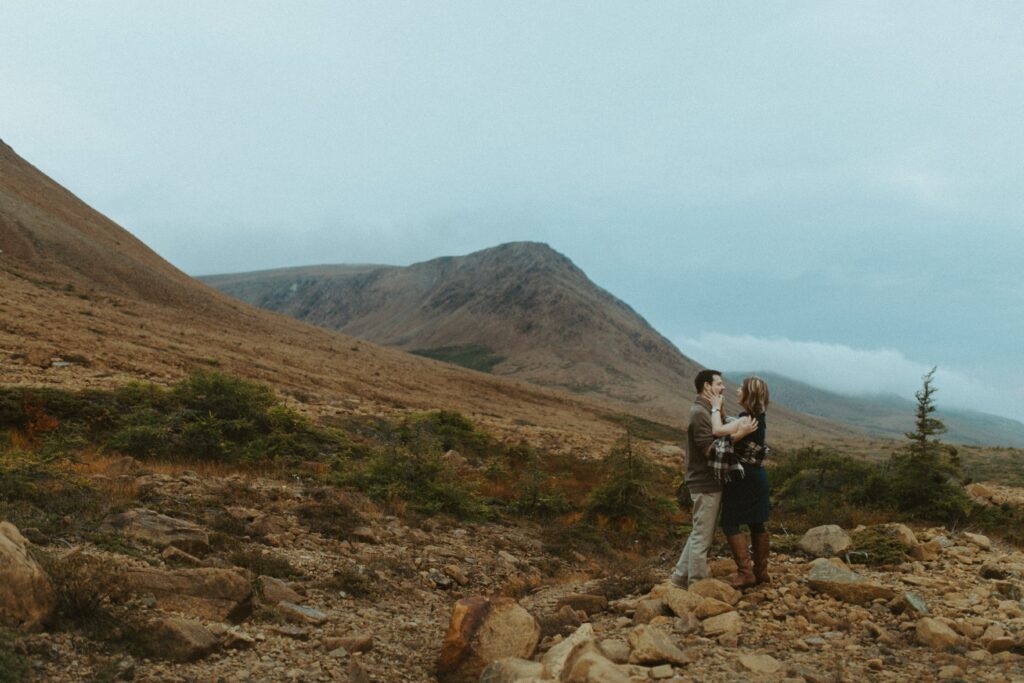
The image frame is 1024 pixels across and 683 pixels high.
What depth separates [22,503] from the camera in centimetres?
754

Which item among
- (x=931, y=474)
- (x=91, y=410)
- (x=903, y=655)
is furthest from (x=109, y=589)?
(x=931, y=474)

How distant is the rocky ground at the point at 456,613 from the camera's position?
4.95 metres

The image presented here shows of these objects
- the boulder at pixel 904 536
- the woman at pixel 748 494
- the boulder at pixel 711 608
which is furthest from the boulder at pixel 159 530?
the boulder at pixel 904 536

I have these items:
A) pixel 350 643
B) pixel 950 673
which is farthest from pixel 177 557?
pixel 950 673

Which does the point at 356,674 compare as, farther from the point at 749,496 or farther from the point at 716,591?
the point at 749,496

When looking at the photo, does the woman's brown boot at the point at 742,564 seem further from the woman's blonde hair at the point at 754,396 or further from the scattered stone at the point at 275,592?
the scattered stone at the point at 275,592

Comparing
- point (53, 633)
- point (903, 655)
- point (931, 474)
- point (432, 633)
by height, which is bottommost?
point (432, 633)

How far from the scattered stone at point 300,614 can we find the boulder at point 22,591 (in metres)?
2.02

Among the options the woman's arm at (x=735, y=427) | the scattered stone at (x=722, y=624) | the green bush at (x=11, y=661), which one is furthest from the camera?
the woman's arm at (x=735, y=427)

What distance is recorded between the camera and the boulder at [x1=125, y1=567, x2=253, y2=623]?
5844 millimetres

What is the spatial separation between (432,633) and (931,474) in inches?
343

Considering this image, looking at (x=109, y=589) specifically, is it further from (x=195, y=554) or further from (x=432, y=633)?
(x=432, y=633)

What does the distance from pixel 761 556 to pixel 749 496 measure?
72 cm

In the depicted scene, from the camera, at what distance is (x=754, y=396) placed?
6.59m
